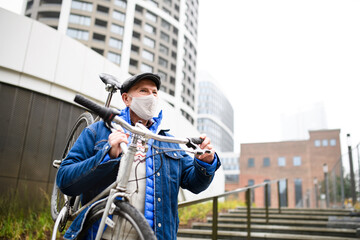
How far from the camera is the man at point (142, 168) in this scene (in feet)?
5.58

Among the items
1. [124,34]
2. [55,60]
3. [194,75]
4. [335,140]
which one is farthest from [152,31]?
[55,60]

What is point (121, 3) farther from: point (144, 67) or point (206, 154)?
point (206, 154)

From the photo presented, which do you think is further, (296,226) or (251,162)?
(251,162)

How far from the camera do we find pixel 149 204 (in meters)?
1.79

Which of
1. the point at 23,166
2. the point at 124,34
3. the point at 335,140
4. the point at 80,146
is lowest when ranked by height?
the point at 80,146

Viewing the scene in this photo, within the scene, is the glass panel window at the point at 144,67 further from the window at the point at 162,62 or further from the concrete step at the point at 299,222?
the concrete step at the point at 299,222

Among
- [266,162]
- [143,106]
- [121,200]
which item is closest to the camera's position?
[121,200]

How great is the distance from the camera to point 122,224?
5.12 ft

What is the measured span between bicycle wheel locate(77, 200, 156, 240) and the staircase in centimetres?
332

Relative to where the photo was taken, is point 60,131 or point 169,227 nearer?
point 169,227

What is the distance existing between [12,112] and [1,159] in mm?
1062

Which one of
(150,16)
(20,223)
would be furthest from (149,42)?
(20,223)

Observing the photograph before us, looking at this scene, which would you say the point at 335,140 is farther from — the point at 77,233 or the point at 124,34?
the point at 77,233

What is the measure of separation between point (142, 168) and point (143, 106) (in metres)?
0.41
